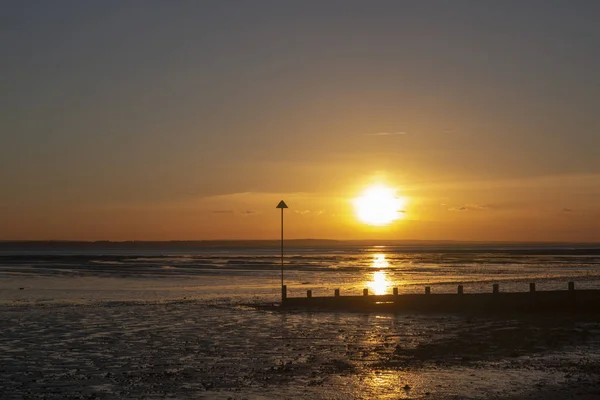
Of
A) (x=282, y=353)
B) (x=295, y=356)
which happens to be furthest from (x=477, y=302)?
(x=295, y=356)

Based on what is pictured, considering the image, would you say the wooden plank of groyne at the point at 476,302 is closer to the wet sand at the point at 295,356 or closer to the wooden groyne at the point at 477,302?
the wooden groyne at the point at 477,302

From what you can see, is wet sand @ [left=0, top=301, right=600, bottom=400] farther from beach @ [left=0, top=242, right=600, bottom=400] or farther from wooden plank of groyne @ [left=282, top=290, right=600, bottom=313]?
wooden plank of groyne @ [left=282, top=290, right=600, bottom=313]

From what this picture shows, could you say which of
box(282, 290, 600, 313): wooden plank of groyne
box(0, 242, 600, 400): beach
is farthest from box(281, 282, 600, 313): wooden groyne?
box(0, 242, 600, 400): beach

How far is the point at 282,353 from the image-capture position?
21.7 metres

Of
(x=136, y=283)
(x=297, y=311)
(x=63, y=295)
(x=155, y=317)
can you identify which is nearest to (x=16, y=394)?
(x=155, y=317)

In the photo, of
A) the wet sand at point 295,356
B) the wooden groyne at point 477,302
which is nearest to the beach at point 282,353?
the wet sand at point 295,356

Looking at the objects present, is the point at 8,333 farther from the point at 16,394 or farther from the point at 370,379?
the point at 370,379

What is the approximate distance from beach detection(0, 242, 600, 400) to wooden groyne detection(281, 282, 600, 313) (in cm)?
187

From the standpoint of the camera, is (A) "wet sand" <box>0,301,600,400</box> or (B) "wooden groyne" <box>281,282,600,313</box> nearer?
(A) "wet sand" <box>0,301,600,400</box>

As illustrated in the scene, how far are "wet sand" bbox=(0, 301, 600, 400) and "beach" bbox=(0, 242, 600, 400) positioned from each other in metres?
0.05

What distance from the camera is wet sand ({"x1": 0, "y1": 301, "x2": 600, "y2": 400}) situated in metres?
16.1

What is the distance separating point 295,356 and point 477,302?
17205mm

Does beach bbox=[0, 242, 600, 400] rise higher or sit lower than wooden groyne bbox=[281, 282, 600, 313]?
lower

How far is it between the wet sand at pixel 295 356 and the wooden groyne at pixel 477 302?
2849 millimetres
